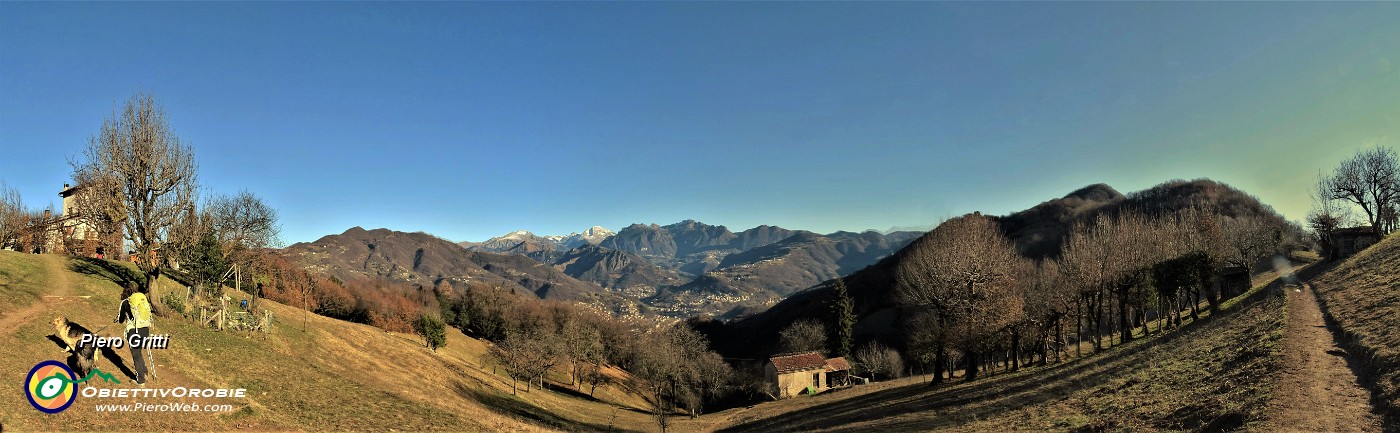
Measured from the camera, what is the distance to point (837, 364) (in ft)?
326

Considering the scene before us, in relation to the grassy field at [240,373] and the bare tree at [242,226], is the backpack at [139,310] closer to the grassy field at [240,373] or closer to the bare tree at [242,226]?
the grassy field at [240,373]

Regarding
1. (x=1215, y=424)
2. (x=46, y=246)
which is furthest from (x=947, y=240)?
(x=46, y=246)

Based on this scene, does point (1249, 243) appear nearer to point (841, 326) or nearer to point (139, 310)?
point (841, 326)

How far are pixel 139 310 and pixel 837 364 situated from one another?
94468mm

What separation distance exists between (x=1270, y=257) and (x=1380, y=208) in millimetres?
30020

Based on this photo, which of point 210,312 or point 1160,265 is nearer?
point 210,312

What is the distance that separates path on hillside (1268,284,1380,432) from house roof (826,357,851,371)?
72.9m

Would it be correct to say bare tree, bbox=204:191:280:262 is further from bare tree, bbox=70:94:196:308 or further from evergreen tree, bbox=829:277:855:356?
evergreen tree, bbox=829:277:855:356

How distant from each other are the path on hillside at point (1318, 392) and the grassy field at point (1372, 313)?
444 millimetres

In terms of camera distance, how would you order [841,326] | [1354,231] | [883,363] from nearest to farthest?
1. [1354,231]
2. [883,363]
3. [841,326]

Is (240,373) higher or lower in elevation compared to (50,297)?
lower

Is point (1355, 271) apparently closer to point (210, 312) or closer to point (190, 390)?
point (190, 390)

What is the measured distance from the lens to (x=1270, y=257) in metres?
90.2

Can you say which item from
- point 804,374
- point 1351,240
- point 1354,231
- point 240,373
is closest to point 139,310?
point 240,373
